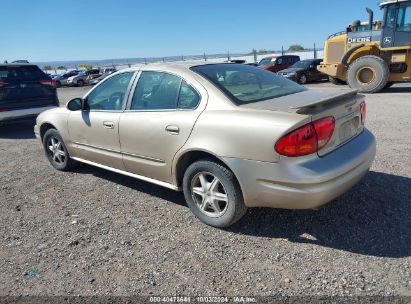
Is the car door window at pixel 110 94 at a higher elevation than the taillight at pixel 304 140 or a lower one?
higher

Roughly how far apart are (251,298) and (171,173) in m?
1.55

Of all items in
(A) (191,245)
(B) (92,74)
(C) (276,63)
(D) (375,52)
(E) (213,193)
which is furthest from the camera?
(B) (92,74)

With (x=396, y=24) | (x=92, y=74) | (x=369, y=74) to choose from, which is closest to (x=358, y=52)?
(x=369, y=74)

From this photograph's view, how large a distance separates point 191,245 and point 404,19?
11519 millimetres

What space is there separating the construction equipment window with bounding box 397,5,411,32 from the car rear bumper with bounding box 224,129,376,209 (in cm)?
1032

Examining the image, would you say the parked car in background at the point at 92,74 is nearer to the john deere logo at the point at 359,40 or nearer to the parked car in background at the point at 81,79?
the parked car in background at the point at 81,79

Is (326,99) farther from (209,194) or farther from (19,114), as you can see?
(19,114)

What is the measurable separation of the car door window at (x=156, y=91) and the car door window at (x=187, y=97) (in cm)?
6

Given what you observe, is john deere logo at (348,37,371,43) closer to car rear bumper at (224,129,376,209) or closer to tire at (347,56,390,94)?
tire at (347,56,390,94)

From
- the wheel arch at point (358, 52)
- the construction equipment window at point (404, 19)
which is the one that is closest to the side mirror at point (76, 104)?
the construction equipment window at point (404, 19)

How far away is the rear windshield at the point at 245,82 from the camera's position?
337cm

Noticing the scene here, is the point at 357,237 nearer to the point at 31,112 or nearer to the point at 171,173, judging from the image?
the point at 171,173

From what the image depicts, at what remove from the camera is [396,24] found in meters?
11.4

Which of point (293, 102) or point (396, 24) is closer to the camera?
point (293, 102)
